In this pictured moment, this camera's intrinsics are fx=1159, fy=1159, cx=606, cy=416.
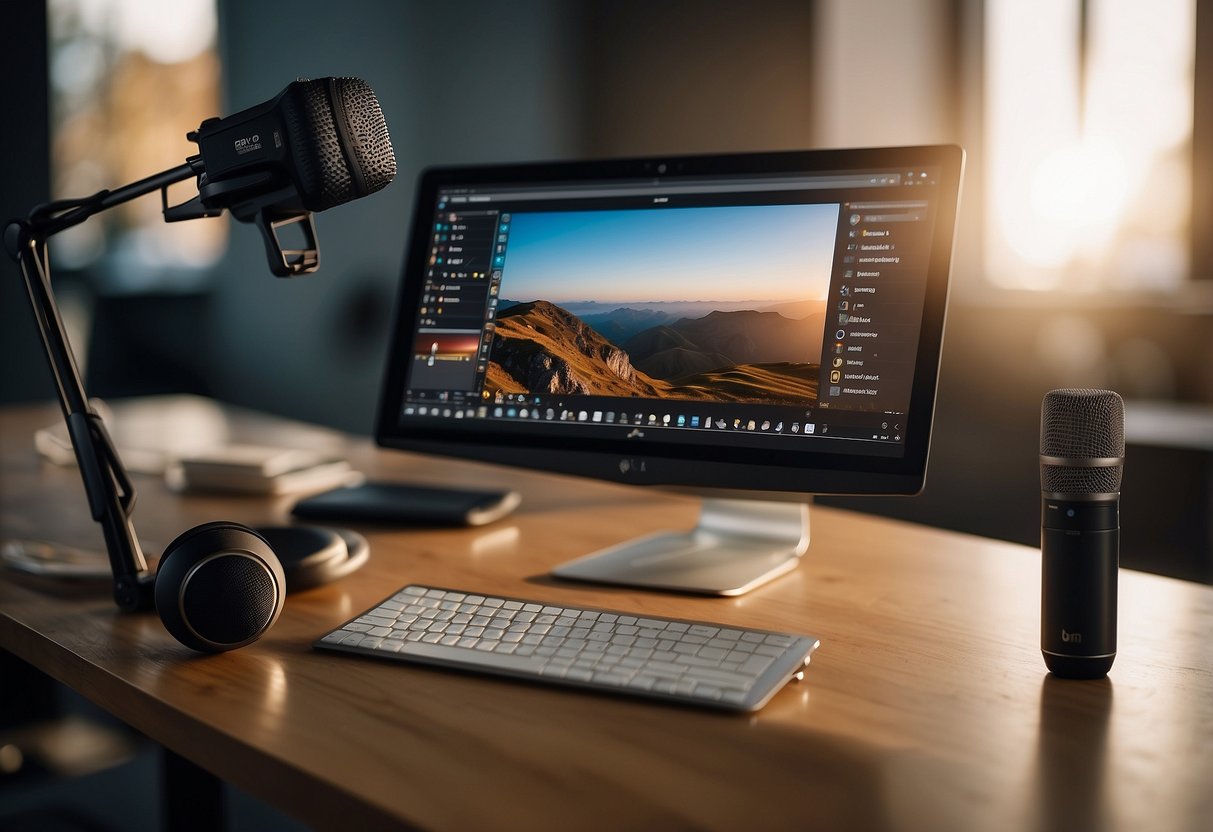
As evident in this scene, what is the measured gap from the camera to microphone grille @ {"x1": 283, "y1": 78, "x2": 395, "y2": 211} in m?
1.10

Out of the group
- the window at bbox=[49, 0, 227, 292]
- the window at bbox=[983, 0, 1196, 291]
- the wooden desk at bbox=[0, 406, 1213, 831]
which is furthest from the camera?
the window at bbox=[49, 0, 227, 292]

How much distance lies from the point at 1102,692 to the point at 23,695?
7.39 feet

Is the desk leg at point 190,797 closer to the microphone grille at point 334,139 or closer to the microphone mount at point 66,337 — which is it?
the microphone mount at point 66,337

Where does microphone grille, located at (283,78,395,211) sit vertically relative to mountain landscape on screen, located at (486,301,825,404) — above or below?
above

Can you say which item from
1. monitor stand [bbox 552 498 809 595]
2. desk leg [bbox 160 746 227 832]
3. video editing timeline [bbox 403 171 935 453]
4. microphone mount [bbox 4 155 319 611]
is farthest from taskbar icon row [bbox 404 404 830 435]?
desk leg [bbox 160 746 227 832]

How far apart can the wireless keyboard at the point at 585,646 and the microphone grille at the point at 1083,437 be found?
254mm

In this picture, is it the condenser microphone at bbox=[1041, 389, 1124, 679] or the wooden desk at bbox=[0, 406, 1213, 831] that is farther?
the condenser microphone at bbox=[1041, 389, 1124, 679]

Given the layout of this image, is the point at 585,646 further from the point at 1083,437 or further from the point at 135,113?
the point at 135,113

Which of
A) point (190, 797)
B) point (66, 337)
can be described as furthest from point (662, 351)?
point (190, 797)

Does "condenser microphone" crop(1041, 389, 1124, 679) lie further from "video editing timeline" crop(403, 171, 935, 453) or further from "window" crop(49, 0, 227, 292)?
"window" crop(49, 0, 227, 292)

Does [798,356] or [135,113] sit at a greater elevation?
[135,113]

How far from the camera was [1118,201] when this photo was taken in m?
3.49

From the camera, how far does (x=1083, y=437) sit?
92 cm

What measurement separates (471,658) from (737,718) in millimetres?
242
